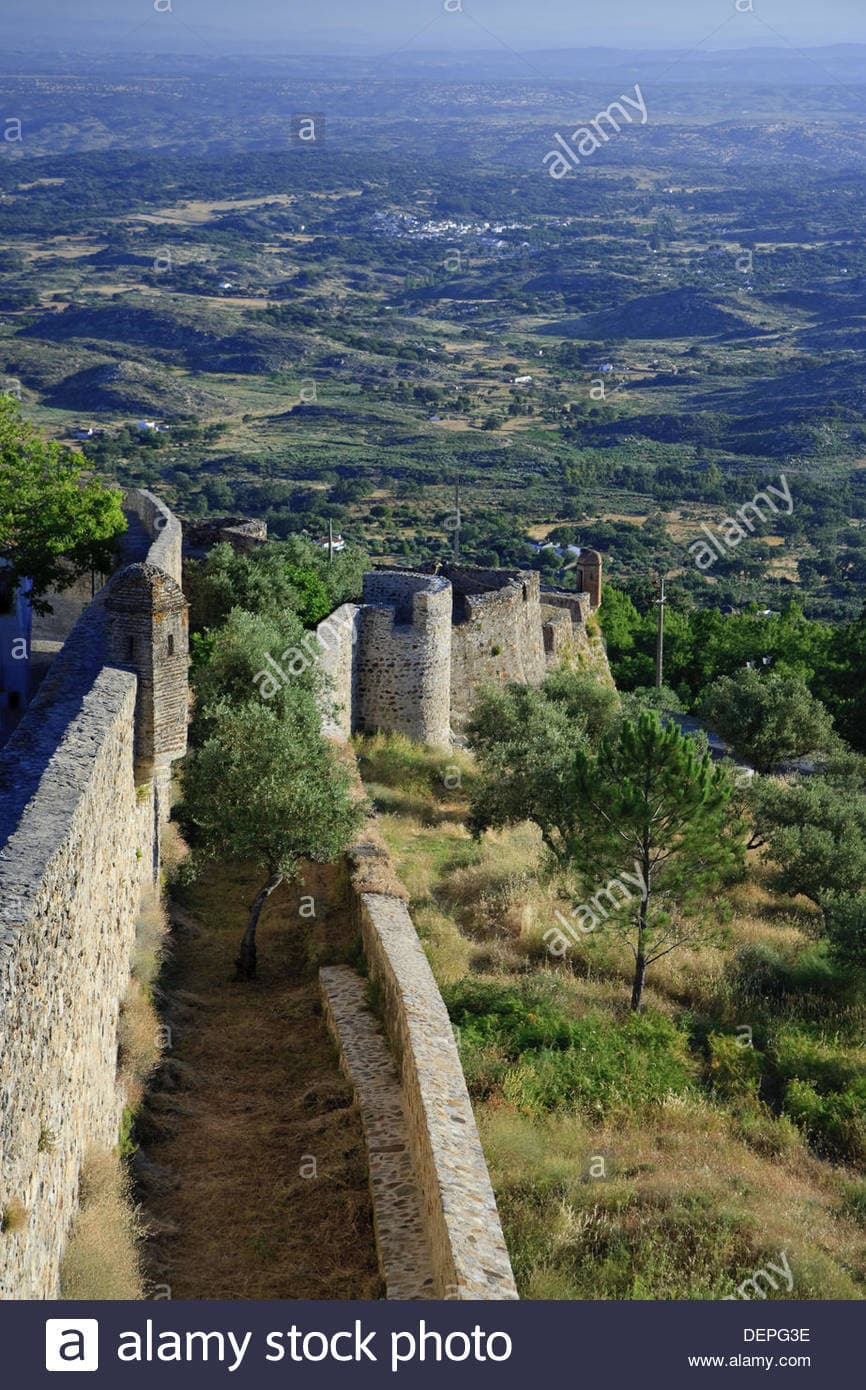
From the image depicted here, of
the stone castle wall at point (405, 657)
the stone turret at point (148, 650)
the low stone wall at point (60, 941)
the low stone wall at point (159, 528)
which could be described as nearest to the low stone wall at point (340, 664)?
the stone castle wall at point (405, 657)

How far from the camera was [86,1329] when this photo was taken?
7.21 metres

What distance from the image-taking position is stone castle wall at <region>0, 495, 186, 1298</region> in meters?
7.29

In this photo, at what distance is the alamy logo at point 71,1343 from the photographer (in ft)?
23.0

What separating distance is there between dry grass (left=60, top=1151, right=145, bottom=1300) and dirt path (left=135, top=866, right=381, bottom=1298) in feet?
1.00

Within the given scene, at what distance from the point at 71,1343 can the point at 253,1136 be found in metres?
3.96

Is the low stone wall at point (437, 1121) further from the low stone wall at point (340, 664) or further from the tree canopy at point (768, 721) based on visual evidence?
the tree canopy at point (768, 721)

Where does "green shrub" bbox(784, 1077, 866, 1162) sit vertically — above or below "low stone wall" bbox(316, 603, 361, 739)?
below

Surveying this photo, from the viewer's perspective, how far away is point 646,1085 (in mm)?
12625

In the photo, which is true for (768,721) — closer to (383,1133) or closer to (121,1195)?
(383,1133)

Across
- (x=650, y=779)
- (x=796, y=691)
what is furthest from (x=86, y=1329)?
(x=796, y=691)

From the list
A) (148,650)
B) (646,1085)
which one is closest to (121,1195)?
(148,650)

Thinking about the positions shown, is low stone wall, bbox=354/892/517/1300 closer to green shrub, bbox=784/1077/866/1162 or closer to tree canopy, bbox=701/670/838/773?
green shrub, bbox=784/1077/866/1162

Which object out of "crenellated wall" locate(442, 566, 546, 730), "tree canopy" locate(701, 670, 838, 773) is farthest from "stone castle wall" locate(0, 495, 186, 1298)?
"tree canopy" locate(701, 670, 838, 773)

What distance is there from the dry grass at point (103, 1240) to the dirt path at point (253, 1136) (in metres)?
0.30
